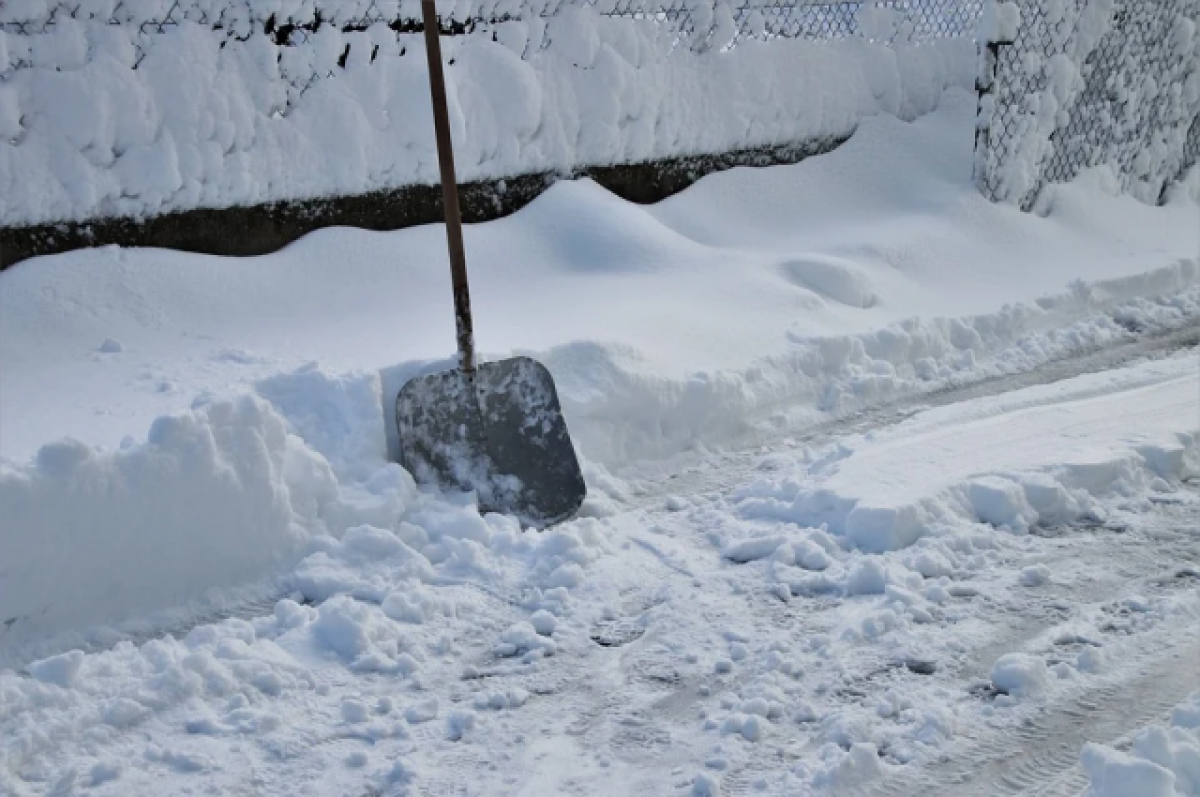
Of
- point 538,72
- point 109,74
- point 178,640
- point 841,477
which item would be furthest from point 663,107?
point 178,640

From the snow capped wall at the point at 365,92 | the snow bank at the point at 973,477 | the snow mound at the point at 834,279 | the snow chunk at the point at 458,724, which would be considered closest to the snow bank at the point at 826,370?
the snow bank at the point at 973,477

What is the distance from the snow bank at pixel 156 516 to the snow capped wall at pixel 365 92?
196 cm

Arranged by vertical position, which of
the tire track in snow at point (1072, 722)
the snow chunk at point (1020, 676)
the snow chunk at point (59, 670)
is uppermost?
the snow chunk at point (59, 670)

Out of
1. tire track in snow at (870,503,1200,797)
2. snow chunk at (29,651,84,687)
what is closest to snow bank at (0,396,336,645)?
snow chunk at (29,651,84,687)

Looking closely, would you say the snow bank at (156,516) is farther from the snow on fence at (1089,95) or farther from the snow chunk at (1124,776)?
the snow on fence at (1089,95)

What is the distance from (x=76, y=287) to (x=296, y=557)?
1972 mm

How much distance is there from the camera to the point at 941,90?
8391 millimetres

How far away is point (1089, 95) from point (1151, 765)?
20.9ft

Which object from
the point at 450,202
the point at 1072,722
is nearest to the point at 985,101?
the point at 450,202

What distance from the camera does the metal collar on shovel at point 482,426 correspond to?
4016mm

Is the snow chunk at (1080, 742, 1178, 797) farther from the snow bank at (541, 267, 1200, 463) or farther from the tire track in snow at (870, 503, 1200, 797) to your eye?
the snow bank at (541, 267, 1200, 463)

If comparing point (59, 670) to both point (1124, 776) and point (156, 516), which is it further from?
point (1124, 776)

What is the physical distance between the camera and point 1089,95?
780 centimetres

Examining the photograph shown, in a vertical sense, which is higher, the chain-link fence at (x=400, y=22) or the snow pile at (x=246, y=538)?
the chain-link fence at (x=400, y=22)
